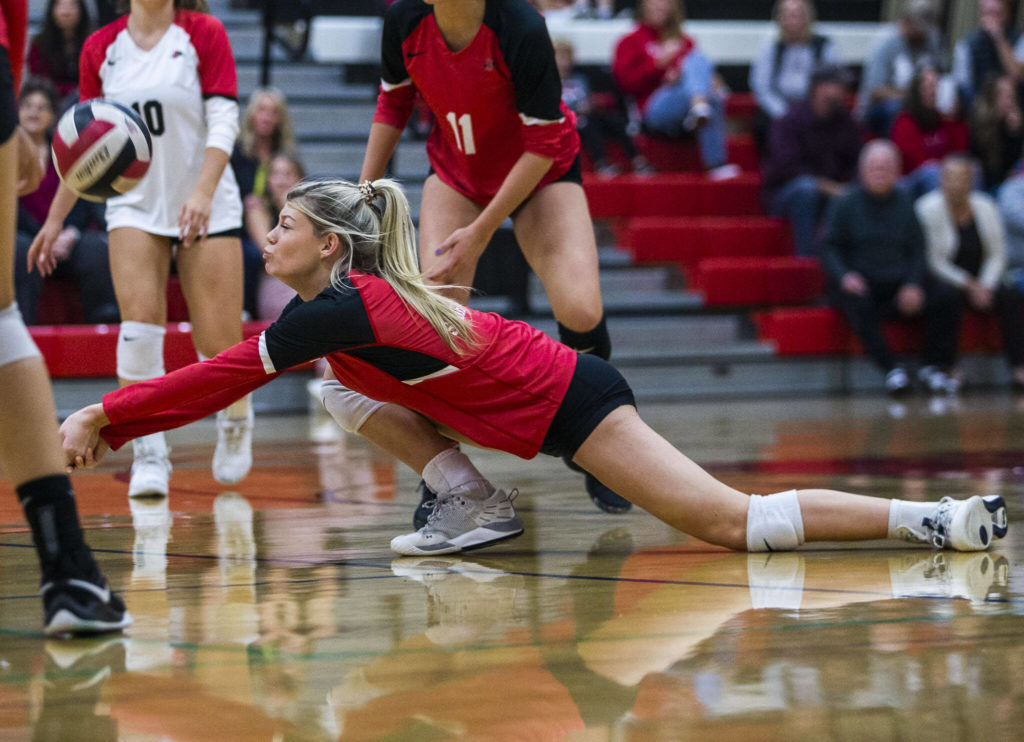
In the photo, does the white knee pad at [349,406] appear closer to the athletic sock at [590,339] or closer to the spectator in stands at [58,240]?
the athletic sock at [590,339]

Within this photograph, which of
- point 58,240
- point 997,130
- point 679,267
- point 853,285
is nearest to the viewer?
point 58,240

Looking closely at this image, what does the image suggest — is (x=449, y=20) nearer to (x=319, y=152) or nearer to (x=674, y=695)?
(x=674, y=695)

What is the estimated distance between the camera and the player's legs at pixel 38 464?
89.6 inches

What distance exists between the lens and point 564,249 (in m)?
3.88

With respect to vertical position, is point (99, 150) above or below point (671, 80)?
above

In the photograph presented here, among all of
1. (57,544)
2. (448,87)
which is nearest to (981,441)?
(448,87)

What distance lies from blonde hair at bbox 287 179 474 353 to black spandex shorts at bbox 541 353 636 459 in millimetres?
271

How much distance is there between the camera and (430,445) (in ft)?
10.6

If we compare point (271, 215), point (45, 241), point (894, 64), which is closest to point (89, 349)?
point (271, 215)

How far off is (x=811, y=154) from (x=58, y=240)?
5545mm

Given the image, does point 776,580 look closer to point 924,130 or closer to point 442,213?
point 442,213

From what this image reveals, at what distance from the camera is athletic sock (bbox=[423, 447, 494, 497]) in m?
3.21

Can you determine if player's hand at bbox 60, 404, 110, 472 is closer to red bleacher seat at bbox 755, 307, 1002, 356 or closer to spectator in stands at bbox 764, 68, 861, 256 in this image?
red bleacher seat at bbox 755, 307, 1002, 356

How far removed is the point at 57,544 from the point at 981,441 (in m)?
4.49
